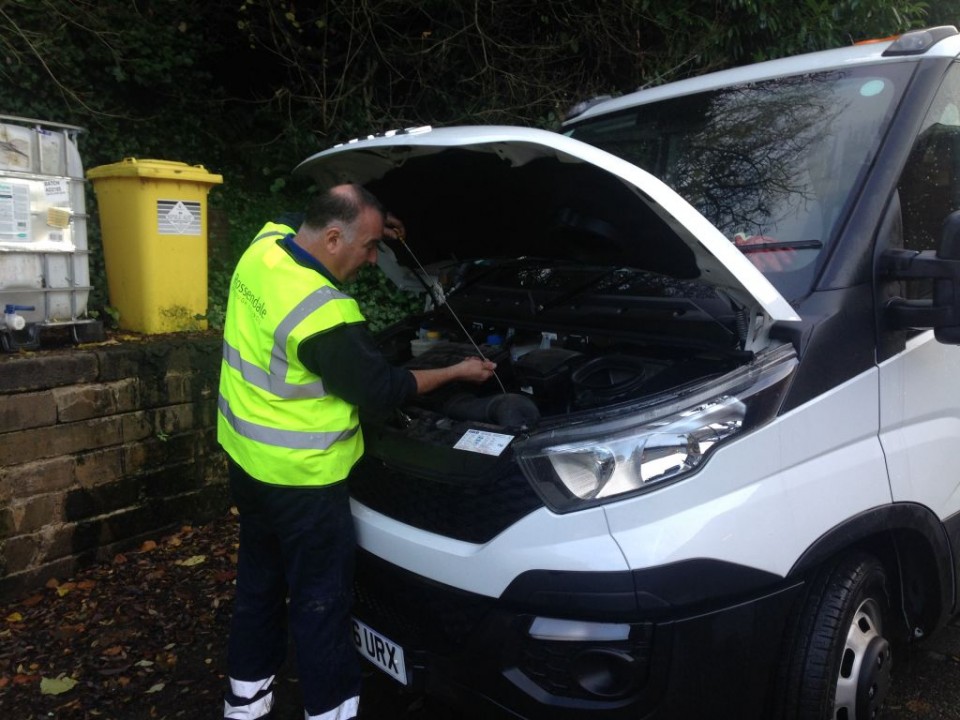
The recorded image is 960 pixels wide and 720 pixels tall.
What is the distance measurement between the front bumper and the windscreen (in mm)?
941

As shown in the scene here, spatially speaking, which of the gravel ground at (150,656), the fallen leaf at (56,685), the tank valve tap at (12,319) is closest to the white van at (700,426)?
the gravel ground at (150,656)

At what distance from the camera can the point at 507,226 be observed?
3.19 m

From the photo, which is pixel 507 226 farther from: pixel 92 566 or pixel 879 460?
pixel 92 566

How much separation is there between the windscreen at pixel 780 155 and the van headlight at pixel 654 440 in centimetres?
42

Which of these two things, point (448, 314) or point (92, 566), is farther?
point (92, 566)

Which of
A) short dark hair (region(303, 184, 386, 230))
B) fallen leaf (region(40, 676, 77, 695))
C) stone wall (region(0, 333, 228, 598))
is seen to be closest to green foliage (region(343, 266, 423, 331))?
stone wall (region(0, 333, 228, 598))

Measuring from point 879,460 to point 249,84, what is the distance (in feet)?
21.7

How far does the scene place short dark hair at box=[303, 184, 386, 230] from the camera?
8.36 feet

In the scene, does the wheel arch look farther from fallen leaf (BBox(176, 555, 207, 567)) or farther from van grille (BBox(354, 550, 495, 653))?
fallen leaf (BBox(176, 555, 207, 567))

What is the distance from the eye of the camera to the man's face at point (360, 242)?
2.57 m

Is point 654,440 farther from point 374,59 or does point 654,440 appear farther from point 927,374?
point 374,59

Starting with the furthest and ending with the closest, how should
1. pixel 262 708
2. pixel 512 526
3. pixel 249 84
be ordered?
1. pixel 249 84
2. pixel 262 708
3. pixel 512 526

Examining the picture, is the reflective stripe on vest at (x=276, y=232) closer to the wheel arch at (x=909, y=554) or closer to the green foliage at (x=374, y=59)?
the wheel arch at (x=909, y=554)

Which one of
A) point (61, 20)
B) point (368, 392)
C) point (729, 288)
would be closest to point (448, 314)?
point (368, 392)
